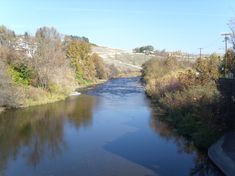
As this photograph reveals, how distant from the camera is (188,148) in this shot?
830 inches

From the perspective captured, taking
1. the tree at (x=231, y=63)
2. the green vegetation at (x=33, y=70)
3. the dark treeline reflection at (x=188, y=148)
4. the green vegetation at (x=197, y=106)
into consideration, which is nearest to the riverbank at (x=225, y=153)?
the dark treeline reflection at (x=188, y=148)

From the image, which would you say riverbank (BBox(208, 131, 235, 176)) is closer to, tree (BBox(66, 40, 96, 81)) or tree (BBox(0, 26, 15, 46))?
tree (BBox(0, 26, 15, 46))

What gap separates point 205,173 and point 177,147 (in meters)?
4.78

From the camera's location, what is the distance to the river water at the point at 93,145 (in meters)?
17.3

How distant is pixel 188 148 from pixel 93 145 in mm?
5628

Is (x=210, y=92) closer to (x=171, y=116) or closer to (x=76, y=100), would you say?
(x=171, y=116)

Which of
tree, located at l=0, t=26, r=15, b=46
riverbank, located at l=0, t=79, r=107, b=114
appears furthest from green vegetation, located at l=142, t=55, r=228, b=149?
tree, located at l=0, t=26, r=15, b=46

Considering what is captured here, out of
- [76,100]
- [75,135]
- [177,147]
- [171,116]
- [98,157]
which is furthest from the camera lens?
[76,100]

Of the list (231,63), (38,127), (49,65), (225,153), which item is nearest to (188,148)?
(225,153)

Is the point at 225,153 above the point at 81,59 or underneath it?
underneath

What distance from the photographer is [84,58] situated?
73.2m

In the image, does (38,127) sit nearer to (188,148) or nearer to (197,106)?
(197,106)

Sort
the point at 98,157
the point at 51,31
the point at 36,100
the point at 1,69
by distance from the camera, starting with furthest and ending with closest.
A: 1. the point at 51,31
2. the point at 36,100
3. the point at 1,69
4. the point at 98,157

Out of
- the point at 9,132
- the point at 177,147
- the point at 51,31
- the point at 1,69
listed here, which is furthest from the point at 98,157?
the point at 51,31
